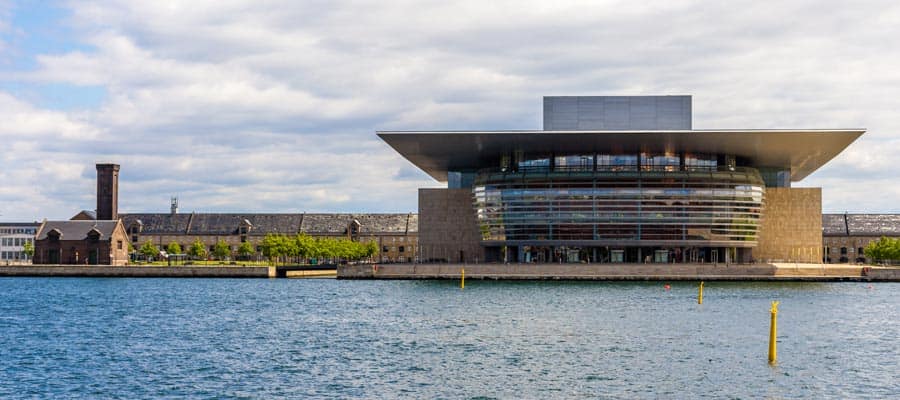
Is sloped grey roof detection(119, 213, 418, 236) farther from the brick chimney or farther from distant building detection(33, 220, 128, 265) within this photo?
distant building detection(33, 220, 128, 265)

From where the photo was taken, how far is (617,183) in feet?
318

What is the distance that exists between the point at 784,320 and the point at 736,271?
41371 millimetres

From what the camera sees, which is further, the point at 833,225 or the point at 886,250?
the point at 833,225

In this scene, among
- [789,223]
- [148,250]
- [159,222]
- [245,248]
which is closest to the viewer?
[789,223]

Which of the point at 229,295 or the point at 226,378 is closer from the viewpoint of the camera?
the point at 226,378

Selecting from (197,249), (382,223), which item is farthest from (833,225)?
(197,249)

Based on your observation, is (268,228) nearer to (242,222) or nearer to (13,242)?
(242,222)

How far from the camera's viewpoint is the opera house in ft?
310

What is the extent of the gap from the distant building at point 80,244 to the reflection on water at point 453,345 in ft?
160

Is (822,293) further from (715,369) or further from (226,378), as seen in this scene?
(226,378)

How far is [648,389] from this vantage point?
3183cm

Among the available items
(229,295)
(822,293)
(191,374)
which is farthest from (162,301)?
(822,293)

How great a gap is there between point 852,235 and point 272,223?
3182 inches

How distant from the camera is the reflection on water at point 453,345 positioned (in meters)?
32.7
